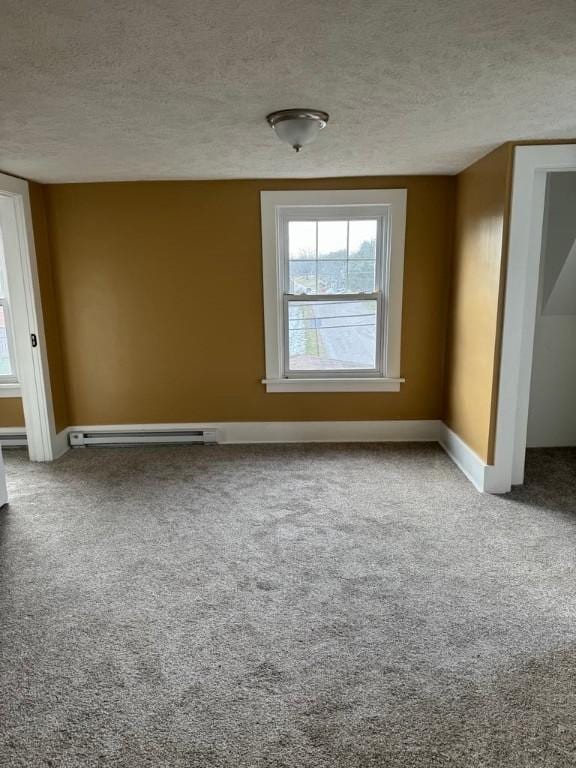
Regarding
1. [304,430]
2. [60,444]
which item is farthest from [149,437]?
[304,430]

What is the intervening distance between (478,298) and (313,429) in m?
1.76

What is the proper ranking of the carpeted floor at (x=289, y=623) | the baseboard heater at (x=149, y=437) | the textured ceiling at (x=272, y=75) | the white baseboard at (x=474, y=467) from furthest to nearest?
the baseboard heater at (x=149, y=437), the white baseboard at (x=474, y=467), the carpeted floor at (x=289, y=623), the textured ceiling at (x=272, y=75)

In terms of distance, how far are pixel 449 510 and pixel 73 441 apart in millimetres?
3144

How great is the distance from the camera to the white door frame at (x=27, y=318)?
3.98 metres

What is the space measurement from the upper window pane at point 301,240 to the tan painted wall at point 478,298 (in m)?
1.13

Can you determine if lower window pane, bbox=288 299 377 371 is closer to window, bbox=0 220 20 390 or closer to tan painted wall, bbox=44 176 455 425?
tan painted wall, bbox=44 176 455 425

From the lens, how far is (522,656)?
2111mm

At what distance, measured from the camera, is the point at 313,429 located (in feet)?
15.3

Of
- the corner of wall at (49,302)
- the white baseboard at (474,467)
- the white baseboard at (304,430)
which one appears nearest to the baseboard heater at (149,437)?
the white baseboard at (304,430)

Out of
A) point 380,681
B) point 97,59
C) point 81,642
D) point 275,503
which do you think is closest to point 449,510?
point 275,503

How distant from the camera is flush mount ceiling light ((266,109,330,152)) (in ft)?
7.85

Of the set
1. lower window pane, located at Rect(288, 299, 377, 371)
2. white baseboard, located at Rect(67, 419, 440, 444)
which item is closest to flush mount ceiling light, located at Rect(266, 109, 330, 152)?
lower window pane, located at Rect(288, 299, 377, 371)

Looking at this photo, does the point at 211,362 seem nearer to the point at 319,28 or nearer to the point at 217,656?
the point at 217,656

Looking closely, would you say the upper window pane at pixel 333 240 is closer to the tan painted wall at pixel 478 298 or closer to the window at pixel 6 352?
the tan painted wall at pixel 478 298
